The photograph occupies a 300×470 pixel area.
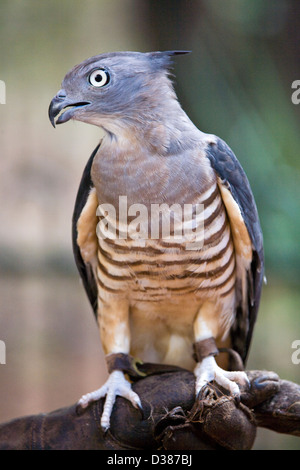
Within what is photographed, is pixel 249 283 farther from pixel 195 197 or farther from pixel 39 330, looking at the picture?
pixel 39 330

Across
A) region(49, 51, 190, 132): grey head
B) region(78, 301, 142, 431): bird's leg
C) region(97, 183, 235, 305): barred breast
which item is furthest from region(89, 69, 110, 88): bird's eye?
region(78, 301, 142, 431): bird's leg

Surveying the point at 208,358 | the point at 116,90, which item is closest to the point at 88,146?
the point at 116,90

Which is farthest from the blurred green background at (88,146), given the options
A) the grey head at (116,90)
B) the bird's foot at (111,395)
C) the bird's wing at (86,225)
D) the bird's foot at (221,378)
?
the bird's foot at (111,395)

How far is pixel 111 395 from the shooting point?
56.2 inches

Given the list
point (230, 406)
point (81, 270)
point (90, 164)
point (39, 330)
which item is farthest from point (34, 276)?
point (230, 406)

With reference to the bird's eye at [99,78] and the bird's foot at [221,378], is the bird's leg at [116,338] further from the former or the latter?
the bird's eye at [99,78]

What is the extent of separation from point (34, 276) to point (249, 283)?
1.09 m

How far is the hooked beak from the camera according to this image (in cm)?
124

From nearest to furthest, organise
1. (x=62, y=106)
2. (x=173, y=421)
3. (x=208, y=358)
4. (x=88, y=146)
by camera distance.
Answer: (x=62, y=106) < (x=173, y=421) < (x=208, y=358) < (x=88, y=146)

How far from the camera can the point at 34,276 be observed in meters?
2.30

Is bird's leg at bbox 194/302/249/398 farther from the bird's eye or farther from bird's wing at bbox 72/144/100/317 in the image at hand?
the bird's eye

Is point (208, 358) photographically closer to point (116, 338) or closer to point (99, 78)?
point (116, 338)

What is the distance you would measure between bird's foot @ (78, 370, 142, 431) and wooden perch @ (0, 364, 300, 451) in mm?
17

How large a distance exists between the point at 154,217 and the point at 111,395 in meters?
0.50
